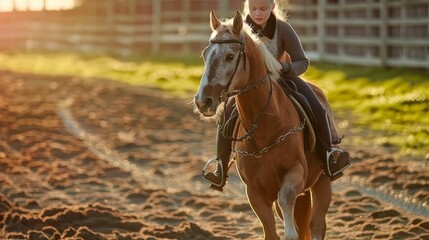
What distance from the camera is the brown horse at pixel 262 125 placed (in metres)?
7.00

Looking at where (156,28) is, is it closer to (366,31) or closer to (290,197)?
(366,31)

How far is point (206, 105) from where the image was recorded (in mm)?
6703

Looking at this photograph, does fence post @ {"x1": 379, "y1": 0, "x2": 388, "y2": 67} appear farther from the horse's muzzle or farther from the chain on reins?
the horse's muzzle

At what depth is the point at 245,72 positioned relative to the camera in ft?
23.5

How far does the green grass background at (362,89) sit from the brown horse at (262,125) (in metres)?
8.52

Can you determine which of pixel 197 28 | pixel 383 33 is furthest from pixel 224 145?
Answer: pixel 197 28

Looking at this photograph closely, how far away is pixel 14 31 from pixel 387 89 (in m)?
38.1

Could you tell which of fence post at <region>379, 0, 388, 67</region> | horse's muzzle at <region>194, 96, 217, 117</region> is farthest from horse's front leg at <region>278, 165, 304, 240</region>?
fence post at <region>379, 0, 388, 67</region>

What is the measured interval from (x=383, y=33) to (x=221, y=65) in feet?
66.2

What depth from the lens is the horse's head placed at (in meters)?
6.71

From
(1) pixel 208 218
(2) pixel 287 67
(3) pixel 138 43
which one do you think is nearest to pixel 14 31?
(3) pixel 138 43

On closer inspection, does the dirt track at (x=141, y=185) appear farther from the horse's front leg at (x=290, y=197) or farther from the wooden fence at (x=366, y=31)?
the wooden fence at (x=366, y=31)

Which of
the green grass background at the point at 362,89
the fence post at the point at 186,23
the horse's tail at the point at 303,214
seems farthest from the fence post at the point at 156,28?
the horse's tail at the point at 303,214

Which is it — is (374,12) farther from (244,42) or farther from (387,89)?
(244,42)
